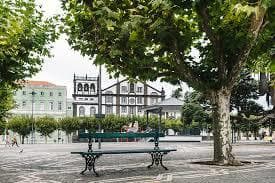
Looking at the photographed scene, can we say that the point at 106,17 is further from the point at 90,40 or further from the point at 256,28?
the point at 256,28

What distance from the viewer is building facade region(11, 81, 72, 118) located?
108 metres

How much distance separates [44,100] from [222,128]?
9717 centimetres

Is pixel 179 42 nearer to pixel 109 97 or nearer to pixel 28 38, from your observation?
pixel 28 38

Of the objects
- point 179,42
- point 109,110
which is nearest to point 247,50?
point 179,42

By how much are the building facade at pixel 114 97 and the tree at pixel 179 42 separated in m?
95.5

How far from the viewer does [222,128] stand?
15.8 meters

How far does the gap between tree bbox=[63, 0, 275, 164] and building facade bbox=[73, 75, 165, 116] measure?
95466 millimetres

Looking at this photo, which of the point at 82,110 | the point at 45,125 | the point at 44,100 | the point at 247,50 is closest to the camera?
the point at 247,50

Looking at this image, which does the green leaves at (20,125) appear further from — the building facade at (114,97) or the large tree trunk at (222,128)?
the large tree trunk at (222,128)

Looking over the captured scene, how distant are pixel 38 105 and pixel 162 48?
95.8m

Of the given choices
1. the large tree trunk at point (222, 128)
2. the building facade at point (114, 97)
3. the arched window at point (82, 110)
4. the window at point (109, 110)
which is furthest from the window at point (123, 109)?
the large tree trunk at point (222, 128)

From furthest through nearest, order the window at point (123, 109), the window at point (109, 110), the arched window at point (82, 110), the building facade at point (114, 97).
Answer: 1. the window at point (123, 109)
2. the window at point (109, 110)
3. the building facade at point (114, 97)
4. the arched window at point (82, 110)

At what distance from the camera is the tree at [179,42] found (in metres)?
14.2

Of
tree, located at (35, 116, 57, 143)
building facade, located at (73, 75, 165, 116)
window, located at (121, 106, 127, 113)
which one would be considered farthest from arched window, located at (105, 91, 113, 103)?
tree, located at (35, 116, 57, 143)
